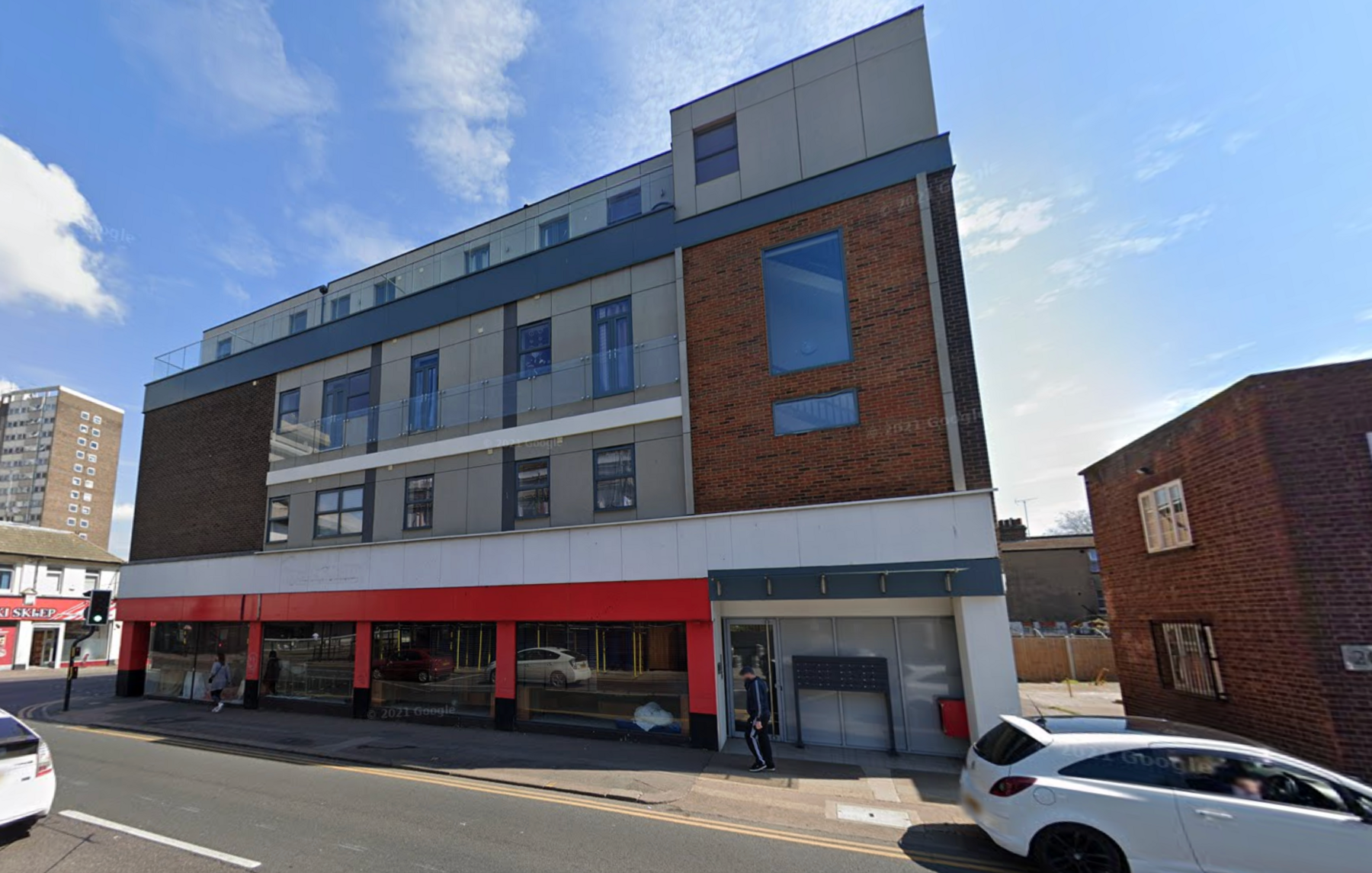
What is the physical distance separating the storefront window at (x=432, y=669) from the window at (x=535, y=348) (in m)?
6.02

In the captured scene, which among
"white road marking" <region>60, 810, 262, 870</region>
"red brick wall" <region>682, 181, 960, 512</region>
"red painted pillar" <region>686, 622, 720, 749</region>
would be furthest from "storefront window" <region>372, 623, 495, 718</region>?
"white road marking" <region>60, 810, 262, 870</region>

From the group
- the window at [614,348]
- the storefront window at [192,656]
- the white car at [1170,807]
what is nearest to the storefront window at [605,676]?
the window at [614,348]

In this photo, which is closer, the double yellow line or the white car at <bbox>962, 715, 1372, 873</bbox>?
the white car at <bbox>962, 715, 1372, 873</bbox>

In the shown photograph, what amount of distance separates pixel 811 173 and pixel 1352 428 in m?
9.41

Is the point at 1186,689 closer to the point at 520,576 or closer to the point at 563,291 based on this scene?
the point at 520,576

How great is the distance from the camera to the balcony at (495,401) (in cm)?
1370

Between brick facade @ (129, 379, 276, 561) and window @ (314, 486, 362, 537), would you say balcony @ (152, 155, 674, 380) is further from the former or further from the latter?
window @ (314, 486, 362, 537)

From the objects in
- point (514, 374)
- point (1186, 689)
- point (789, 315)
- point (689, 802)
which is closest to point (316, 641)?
point (514, 374)

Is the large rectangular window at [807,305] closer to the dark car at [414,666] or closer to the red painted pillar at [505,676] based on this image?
the red painted pillar at [505,676]

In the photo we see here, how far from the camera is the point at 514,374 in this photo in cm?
1527

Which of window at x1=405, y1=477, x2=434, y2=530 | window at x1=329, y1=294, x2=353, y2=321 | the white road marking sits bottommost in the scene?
the white road marking

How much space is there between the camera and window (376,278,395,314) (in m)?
18.4

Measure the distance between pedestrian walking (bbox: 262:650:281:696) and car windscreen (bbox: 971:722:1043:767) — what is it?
58.2 ft

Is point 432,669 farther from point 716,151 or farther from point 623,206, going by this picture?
point 716,151
